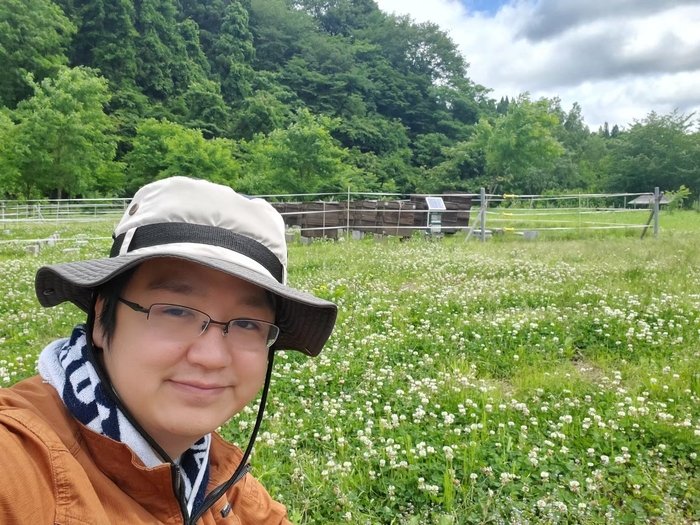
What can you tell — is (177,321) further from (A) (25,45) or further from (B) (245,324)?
(A) (25,45)

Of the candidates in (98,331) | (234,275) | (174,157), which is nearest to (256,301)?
(234,275)

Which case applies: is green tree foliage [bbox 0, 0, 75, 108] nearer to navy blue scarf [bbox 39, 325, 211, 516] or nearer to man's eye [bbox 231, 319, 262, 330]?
navy blue scarf [bbox 39, 325, 211, 516]

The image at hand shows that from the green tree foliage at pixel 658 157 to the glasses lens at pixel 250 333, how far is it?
2247 inches

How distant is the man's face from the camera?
4.00 feet

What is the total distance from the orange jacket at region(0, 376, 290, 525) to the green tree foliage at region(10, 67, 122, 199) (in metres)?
34.7

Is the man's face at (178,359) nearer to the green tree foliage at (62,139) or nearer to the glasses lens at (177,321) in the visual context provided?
the glasses lens at (177,321)

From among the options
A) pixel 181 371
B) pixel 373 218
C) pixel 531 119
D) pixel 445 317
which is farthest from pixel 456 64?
pixel 181 371

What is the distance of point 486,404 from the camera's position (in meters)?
3.80

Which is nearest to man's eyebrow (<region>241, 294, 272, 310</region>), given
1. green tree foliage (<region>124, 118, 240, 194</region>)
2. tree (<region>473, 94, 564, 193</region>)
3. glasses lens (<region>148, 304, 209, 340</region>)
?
glasses lens (<region>148, 304, 209, 340</region>)

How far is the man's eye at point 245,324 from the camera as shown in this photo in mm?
1336

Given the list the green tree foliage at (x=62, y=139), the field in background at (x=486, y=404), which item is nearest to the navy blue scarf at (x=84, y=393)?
the field in background at (x=486, y=404)

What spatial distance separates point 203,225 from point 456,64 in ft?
275

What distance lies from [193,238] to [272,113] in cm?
5321

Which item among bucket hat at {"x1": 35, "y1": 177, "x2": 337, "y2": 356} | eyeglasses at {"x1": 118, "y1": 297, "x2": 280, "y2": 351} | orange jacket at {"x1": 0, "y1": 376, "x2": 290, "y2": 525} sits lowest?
orange jacket at {"x1": 0, "y1": 376, "x2": 290, "y2": 525}
